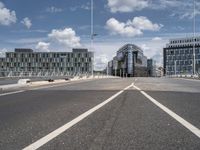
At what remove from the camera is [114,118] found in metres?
9.34

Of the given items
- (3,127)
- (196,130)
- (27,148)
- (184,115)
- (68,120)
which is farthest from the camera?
(184,115)

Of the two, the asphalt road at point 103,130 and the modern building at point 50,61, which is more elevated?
the modern building at point 50,61

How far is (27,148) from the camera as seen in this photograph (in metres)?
6.00

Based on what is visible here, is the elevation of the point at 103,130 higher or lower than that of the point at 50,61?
lower

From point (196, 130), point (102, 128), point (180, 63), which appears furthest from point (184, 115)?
point (180, 63)

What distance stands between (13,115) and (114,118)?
2.84 m

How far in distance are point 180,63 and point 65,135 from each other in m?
197

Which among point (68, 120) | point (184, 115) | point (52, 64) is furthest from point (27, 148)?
point (52, 64)

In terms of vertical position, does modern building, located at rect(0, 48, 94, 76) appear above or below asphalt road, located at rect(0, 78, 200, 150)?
above

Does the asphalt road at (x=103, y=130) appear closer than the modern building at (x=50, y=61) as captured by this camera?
Yes

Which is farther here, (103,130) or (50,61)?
(50,61)

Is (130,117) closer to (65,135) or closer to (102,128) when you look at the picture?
(102,128)

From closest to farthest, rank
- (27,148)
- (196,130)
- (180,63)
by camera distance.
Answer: (27,148)
(196,130)
(180,63)

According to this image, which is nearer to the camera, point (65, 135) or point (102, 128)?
point (65, 135)
